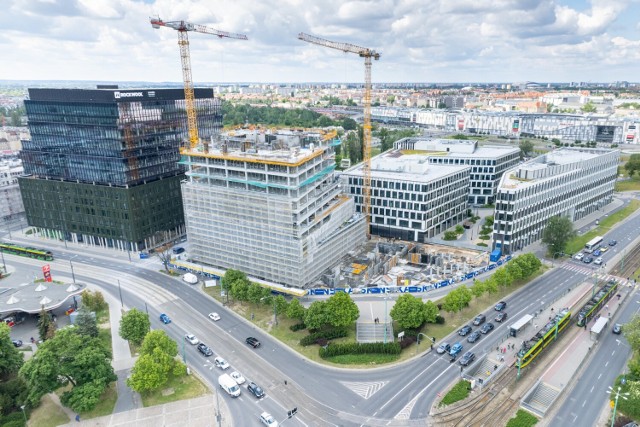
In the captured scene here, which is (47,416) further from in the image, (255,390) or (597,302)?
(597,302)

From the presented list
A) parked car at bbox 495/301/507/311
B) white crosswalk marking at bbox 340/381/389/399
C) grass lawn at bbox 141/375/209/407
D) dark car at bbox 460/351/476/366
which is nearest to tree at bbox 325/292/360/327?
white crosswalk marking at bbox 340/381/389/399

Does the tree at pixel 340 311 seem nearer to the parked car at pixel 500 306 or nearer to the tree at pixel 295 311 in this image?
the tree at pixel 295 311

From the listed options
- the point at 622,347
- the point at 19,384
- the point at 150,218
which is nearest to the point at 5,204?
the point at 150,218

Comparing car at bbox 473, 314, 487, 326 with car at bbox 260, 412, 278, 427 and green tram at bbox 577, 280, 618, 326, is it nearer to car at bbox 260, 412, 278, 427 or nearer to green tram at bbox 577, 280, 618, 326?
green tram at bbox 577, 280, 618, 326

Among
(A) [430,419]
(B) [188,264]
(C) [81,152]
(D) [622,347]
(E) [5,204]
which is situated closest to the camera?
(A) [430,419]

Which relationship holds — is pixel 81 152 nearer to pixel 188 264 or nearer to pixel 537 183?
pixel 188 264

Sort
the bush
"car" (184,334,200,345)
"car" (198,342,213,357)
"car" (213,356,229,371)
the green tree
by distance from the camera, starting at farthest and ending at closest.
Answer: the bush
"car" (184,334,200,345)
the green tree
"car" (198,342,213,357)
"car" (213,356,229,371)
